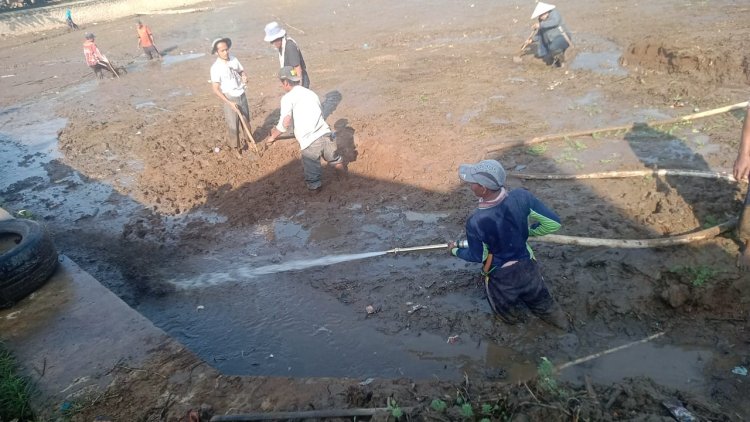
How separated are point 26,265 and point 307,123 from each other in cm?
368

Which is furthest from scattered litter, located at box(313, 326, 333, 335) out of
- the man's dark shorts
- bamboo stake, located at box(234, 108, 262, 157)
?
bamboo stake, located at box(234, 108, 262, 157)

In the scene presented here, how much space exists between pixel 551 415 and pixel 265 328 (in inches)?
114

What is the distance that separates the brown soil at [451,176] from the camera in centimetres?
341

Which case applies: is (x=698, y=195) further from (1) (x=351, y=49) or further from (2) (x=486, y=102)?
(1) (x=351, y=49)

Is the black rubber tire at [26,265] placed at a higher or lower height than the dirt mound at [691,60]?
higher

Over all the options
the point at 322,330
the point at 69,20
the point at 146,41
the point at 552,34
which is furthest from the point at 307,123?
the point at 69,20

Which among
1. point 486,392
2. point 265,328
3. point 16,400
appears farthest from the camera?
point 265,328

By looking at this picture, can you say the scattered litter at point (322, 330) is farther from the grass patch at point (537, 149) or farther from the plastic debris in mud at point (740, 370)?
the grass patch at point (537, 149)

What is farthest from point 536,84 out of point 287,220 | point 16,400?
point 16,400

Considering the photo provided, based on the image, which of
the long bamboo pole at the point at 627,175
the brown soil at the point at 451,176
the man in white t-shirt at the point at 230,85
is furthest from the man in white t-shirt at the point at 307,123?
the long bamboo pole at the point at 627,175

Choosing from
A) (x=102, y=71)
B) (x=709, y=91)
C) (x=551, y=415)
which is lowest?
(x=709, y=91)

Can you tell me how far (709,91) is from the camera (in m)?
8.17

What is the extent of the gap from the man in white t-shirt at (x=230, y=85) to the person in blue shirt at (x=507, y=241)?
18.8 ft

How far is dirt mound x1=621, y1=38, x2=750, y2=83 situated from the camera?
8.71 metres
